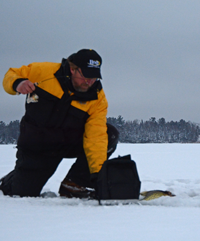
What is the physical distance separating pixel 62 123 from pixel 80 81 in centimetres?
41

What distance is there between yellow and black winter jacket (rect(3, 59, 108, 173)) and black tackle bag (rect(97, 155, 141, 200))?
304mm

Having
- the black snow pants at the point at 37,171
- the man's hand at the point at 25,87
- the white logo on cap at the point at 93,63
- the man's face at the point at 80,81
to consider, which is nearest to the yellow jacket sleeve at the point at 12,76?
the man's hand at the point at 25,87

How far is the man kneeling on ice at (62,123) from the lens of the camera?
2.27m

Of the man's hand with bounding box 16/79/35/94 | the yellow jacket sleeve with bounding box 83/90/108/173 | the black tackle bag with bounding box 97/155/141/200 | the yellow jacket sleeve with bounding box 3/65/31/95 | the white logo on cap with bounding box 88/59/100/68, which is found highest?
the white logo on cap with bounding box 88/59/100/68

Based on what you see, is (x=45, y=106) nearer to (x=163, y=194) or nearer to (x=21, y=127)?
(x=21, y=127)

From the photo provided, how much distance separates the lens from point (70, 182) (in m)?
2.72

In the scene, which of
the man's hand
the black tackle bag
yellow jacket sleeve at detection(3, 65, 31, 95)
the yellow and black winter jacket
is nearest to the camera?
the black tackle bag

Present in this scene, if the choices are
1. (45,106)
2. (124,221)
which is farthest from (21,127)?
(124,221)

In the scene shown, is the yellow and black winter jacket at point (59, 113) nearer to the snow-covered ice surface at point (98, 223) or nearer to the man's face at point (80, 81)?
the man's face at point (80, 81)

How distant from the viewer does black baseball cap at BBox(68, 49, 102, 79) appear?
220cm

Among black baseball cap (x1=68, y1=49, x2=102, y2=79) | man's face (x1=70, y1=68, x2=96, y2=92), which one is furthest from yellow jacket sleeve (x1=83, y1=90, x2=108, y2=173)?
black baseball cap (x1=68, y1=49, x2=102, y2=79)

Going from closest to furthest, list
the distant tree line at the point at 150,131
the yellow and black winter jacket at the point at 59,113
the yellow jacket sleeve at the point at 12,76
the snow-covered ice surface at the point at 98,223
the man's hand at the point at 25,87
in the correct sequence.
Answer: the snow-covered ice surface at the point at 98,223, the man's hand at the point at 25,87, the yellow jacket sleeve at the point at 12,76, the yellow and black winter jacket at the point at 59,113, the distant tree line at the point at 150,131

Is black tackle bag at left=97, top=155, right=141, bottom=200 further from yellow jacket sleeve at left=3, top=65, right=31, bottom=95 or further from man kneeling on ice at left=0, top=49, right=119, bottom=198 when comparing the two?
yellow jacket sleeve at left=3, top=65, right=31, bottom=95

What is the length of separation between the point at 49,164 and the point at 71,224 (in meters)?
1.41
